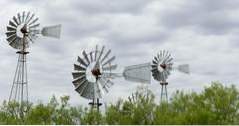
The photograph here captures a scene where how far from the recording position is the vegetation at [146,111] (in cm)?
5050

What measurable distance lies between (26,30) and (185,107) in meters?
15.9

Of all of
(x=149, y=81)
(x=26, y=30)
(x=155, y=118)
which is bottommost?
(x=155, y=118)

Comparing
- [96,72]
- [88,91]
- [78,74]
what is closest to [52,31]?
[78,74]

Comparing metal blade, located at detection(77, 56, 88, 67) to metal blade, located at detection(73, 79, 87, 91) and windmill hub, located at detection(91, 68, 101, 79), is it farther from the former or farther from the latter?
metal blade, located at detection(73, 79, 87, 91)

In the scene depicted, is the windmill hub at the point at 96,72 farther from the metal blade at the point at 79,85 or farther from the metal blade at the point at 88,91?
the metal blade at the point at 79,85

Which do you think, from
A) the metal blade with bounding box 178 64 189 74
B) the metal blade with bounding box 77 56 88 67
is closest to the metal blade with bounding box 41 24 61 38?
the metal blade with bounding box 77 56 88 67

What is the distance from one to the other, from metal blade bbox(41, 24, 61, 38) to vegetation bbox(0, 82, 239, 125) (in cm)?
679

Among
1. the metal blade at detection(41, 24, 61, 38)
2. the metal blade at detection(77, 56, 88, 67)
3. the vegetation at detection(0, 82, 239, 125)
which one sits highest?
the metal blade at detection(41, 24, 61, 38)

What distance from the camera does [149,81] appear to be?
180ft

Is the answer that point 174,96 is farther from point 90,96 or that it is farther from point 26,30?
point 26,30

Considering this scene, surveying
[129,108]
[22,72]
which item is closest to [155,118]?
[129,108]

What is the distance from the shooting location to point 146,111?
53.0 m

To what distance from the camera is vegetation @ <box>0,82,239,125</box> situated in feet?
166

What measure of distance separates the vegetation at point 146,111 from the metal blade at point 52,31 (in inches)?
267
